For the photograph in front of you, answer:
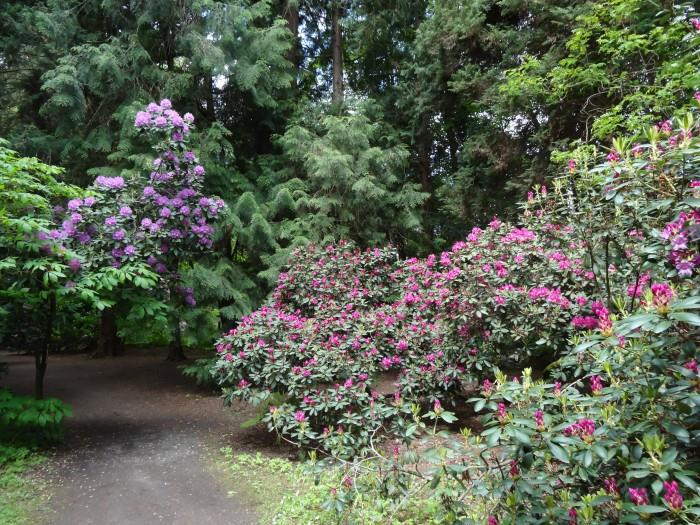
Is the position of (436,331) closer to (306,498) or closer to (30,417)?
(306,498)

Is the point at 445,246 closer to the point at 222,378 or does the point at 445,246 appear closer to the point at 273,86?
the point at 273,86

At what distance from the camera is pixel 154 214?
4793mm

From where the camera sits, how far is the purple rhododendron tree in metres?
4.28

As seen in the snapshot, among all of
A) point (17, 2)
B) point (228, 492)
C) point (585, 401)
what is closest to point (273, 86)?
point (17, 2)

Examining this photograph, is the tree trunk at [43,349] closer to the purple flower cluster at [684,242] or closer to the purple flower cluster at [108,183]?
the purple flower cluster at [108,183]

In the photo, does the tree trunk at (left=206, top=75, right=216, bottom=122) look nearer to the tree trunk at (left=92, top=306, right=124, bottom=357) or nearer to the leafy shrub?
the leafy shrub

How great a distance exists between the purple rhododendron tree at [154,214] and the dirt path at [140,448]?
1.60m

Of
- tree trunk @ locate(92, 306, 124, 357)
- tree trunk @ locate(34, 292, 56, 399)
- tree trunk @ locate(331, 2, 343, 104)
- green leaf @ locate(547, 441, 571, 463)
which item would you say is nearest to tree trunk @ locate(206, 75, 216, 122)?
tree trunk @ locate(331, 2, 343, 104)

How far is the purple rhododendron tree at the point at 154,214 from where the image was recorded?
168 inches

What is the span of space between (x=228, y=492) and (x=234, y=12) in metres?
6.04

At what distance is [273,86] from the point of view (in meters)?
7.30

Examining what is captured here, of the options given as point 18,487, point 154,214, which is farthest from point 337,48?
point 18,487

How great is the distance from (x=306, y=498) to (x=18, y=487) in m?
2.36

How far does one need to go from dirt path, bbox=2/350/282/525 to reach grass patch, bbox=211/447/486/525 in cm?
16
